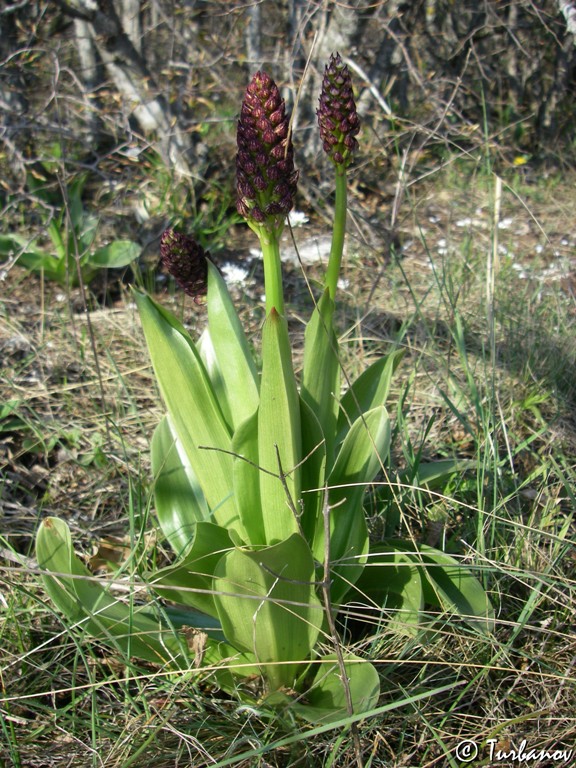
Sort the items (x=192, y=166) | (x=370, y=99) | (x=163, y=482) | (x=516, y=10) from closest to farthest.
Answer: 1. (x=163, y=482)
2. (x=192, y=166)
3. (x=370, y=99)
4. (x=516, y=10)

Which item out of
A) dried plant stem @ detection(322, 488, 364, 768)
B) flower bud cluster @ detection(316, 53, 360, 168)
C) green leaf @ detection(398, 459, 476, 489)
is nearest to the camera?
dried plant stem @ detection(322, 488, 364, 768)

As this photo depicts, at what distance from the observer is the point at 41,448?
96.6 inches

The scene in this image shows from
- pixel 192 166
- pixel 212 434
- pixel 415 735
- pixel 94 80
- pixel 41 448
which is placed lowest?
pixel 415 735

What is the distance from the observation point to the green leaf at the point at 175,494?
68.5 inches

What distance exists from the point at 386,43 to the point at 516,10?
4.11 ft

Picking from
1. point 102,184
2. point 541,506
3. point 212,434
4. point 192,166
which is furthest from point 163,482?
point 102,184

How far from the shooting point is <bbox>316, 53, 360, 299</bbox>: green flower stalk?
127cm

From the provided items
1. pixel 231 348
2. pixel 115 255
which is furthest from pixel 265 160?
pixel 115 255

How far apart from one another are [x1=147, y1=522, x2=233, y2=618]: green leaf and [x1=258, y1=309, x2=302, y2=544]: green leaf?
11 centimetres

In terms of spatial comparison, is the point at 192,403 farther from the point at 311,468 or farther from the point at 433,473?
the point at 433,473

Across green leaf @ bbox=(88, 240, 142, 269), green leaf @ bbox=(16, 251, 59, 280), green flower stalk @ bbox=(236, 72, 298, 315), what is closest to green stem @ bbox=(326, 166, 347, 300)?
green flower stalk @ bbox=(236, 72, 298, 315)

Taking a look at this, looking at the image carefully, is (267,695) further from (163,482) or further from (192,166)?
(192,166)

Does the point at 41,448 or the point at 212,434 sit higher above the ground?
the point at 212,434

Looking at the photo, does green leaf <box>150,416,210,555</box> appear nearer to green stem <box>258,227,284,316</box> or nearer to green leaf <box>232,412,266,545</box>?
green leaf <box>232,412,266,545</box>
